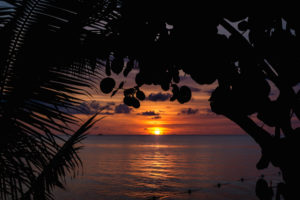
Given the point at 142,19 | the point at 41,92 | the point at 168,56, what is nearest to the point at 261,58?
the point at 168,56

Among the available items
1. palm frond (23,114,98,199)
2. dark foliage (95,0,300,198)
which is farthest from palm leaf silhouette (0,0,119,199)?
dark foliage (95,0,300,198)

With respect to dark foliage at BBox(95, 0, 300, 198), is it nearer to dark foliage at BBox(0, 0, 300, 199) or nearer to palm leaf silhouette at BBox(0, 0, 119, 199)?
dark foliage at BBox(0, 0, 300, 199)

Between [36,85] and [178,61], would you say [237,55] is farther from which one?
[36,85]

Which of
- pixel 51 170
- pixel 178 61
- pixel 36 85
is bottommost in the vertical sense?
pixel 51 170

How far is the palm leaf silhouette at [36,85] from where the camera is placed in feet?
6.36

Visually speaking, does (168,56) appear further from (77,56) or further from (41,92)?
(41,92)

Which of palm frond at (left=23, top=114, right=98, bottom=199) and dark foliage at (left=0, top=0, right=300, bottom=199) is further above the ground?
dark foliage at (left=0, top=0, right=300, bottom=199)

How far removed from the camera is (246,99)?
1778 mm

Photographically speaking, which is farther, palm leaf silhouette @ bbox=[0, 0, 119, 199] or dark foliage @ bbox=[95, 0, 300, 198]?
palm leaf silhouette @ bbox=[0, 0, 119, 199]

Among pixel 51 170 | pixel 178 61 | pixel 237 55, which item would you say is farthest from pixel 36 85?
pixel 237 55

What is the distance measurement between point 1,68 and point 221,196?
97.5 ft

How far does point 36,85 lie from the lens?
194cm

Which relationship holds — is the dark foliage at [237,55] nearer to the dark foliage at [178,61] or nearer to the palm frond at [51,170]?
the dark foliage at [178,61]

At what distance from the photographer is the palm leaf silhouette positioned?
194 centimetres
